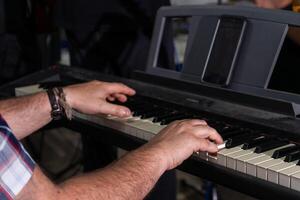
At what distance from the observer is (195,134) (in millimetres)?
1294

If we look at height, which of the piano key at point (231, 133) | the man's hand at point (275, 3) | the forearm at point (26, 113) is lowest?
the forearm at point (26, 113)

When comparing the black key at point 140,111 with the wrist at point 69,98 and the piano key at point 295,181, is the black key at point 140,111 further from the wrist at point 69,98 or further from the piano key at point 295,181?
the piano key at point 295,181

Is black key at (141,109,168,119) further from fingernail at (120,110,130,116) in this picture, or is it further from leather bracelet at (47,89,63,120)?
leather bracelet at (47,89,63,120)

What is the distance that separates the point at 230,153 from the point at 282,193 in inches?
7.1

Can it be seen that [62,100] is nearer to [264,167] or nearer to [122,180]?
[122,180]

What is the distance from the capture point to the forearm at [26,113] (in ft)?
5.48

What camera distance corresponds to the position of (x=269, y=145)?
1357mm

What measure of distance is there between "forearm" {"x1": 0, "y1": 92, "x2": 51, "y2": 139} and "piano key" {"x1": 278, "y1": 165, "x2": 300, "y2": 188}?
0.79 meters

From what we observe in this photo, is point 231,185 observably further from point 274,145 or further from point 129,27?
point 129,27

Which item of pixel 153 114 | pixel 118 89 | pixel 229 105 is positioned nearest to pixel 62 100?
pixel 118 89

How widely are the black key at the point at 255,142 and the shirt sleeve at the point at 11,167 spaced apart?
543 millimetres

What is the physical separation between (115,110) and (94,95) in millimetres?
128

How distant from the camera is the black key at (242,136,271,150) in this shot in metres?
1.37

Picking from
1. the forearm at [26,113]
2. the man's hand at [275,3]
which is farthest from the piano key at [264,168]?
the man's hand at [275,3]
